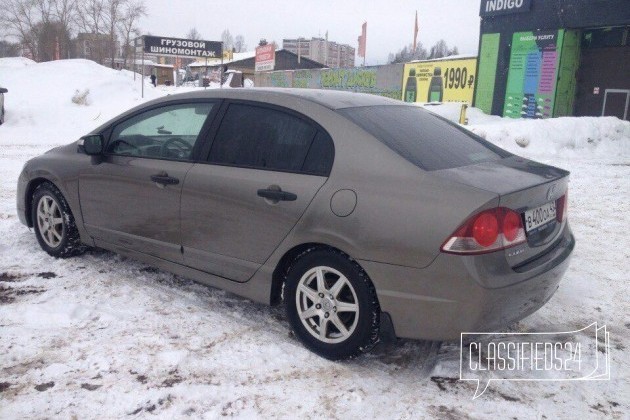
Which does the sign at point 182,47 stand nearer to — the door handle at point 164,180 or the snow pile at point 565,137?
the snow pile at point 565,137

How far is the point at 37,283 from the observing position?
13.2ft

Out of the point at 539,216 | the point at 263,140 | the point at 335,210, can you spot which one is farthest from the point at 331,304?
the point at 539,216

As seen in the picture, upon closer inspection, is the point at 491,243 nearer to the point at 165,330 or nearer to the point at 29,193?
the point at 165,330

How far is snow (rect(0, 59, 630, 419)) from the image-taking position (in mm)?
2619

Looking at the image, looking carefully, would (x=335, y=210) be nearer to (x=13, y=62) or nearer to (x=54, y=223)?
(x=54, y=223)

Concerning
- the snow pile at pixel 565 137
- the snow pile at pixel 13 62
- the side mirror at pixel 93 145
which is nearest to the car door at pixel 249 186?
the side mirror at pixel 93 145

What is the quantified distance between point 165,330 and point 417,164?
1.91 meters

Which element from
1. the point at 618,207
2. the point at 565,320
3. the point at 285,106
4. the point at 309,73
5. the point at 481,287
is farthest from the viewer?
the point at 309,73

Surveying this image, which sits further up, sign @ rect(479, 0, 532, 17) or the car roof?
sign @ rect(479, 0, 532, 17)

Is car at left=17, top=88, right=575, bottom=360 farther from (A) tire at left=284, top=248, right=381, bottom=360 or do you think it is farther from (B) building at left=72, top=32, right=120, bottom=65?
(B) building at left=72, top=32, right=120, bottom=65

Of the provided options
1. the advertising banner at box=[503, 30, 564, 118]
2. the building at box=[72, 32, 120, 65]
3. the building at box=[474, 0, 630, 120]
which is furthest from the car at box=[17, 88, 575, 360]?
the building at box=[72, 32, 120, 65]

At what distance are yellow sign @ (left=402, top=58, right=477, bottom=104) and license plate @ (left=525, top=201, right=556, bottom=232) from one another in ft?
71.7

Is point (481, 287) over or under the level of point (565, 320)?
over

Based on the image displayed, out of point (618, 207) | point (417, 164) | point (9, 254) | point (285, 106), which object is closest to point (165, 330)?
point (285, 106)
